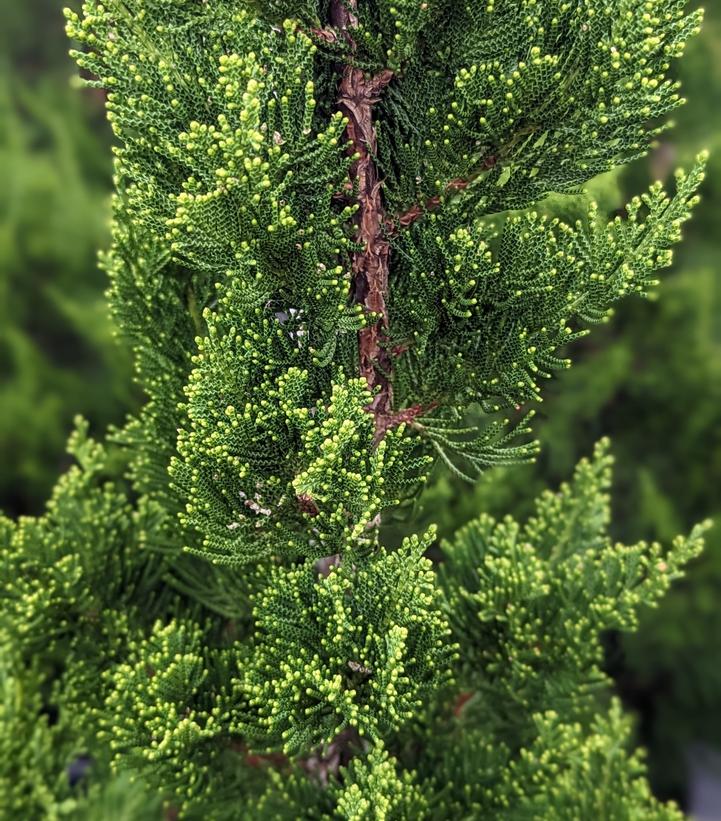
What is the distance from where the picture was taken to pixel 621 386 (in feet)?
37.1

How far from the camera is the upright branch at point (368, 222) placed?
144 inches

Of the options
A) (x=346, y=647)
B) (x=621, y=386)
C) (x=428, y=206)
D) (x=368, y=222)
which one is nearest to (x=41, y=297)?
(x=621, y=386)

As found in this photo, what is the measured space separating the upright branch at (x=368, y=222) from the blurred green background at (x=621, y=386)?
8.11 feet

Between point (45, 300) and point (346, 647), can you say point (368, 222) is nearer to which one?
point (346, 647)

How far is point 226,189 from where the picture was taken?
3.10 meters

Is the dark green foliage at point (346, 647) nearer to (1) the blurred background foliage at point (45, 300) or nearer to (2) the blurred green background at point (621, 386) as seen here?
(2) the blurred green background at point (621, 386)

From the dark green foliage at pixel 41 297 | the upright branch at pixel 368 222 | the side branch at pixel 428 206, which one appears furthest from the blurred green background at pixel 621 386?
the side branch at pixel 428 206

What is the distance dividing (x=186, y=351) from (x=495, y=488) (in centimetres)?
363

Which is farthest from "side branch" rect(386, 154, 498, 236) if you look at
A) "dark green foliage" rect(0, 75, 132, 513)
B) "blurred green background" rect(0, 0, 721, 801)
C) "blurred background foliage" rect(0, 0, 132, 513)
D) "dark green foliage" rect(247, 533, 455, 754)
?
"dark green foliage" rect(0, 75, 132, 513)

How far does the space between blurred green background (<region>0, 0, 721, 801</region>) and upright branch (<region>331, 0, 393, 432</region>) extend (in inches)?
97.3

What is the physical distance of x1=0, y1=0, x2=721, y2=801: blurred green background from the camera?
10.5 meters

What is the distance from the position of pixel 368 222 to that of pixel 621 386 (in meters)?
8.38

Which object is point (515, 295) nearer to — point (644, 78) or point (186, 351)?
point (644, 78)

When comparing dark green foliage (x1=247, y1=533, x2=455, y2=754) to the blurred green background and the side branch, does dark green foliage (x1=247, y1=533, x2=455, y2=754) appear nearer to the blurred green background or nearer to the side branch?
the side branch
